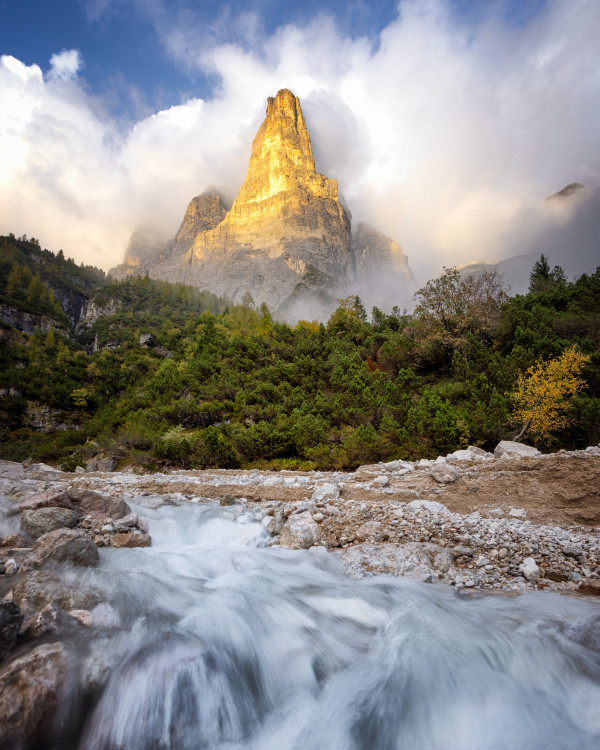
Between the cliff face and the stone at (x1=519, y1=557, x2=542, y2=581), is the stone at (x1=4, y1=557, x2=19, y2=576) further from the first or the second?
the cliff face

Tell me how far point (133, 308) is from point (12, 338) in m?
32.0

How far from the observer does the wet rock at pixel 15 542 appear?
4603mm

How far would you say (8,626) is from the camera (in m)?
2.48

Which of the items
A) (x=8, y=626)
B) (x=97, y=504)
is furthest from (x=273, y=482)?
(x=8, y=626)

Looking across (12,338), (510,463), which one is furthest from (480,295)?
(12,338)

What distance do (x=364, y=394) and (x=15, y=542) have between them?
49.4 ft

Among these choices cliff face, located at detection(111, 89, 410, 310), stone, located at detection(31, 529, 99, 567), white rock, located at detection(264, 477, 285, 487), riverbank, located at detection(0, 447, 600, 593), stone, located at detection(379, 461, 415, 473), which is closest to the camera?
stone, located at detection(31, 529, 99, 567)

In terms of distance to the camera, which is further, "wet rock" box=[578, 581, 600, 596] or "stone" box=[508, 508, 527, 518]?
"stone" box=[508, 508, 527, 518]

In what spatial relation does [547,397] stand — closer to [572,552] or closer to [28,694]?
[572,552]

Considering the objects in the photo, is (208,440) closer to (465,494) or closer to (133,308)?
(465,494)

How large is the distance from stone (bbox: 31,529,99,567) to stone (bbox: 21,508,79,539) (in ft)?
3.42

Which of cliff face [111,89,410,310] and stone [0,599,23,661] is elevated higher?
cliff face [111,89,410,310]

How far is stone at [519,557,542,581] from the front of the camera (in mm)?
4164

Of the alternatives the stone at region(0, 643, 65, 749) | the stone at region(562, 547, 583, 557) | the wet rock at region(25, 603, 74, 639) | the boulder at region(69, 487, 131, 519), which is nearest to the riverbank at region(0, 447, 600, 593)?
the stone at region(562, 547, 583, 557)
